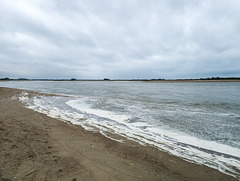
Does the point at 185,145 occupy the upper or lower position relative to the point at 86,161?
lower

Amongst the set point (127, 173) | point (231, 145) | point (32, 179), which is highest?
point (32, 179)

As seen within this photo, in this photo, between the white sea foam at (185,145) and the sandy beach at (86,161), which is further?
the white sea foam at (185,145)

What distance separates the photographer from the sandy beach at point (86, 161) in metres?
2.72

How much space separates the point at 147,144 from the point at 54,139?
132 inches

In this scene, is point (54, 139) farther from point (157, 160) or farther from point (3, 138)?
point (157, 160)

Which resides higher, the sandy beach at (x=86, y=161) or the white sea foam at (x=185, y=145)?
the sandy beach at (x=86, y=161)

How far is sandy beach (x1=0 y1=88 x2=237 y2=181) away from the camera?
272 cm

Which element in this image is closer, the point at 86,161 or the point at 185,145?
the point at 86,161

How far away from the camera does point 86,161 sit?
323 centimetres

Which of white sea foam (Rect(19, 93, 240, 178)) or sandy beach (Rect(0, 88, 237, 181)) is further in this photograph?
white sea foam (Rect(19, 93, 240, 178))

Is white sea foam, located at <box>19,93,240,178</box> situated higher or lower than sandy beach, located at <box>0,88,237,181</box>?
lower

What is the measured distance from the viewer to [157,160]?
3.55 meters

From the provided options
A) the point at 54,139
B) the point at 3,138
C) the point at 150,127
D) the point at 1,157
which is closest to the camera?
the point at 1,157

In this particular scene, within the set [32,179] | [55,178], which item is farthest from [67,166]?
[32,179]
